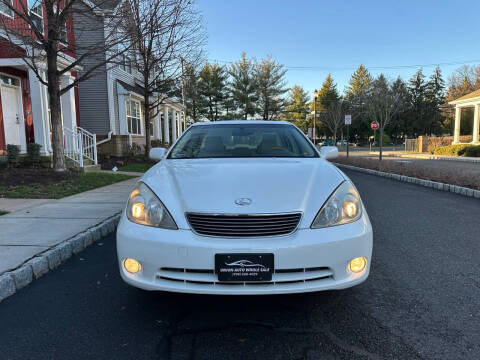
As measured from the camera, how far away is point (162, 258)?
2.23 m

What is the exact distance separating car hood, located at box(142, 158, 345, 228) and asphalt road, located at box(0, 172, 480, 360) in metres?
0.77

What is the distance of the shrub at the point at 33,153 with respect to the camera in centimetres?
1015

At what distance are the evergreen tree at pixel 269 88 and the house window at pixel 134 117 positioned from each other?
2876 cm

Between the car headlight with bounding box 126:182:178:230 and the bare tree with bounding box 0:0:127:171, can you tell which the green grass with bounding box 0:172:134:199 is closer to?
the bare tree with bounding box 0:0:127:171

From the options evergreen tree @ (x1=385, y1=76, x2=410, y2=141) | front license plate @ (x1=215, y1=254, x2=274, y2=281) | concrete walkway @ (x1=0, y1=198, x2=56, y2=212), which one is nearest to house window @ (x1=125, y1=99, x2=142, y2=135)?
concrete walkway @ (x1=0, y1=198, x2=56, y2=212)

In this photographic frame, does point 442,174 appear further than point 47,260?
Yes

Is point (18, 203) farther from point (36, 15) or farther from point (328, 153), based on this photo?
point (36, 15)

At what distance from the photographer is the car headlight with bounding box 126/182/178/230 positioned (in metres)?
2.35

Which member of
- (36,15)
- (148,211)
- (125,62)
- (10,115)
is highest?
(36,15)

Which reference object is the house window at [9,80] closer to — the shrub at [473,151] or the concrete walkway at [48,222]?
the concrete walkway at [48,222]

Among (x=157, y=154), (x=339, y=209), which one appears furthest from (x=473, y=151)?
(x=339, y=209)

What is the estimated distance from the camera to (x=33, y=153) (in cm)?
1016

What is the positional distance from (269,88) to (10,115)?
40217 millimetres

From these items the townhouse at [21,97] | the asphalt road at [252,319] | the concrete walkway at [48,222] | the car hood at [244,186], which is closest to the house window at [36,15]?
the townhouse at [21,97]
